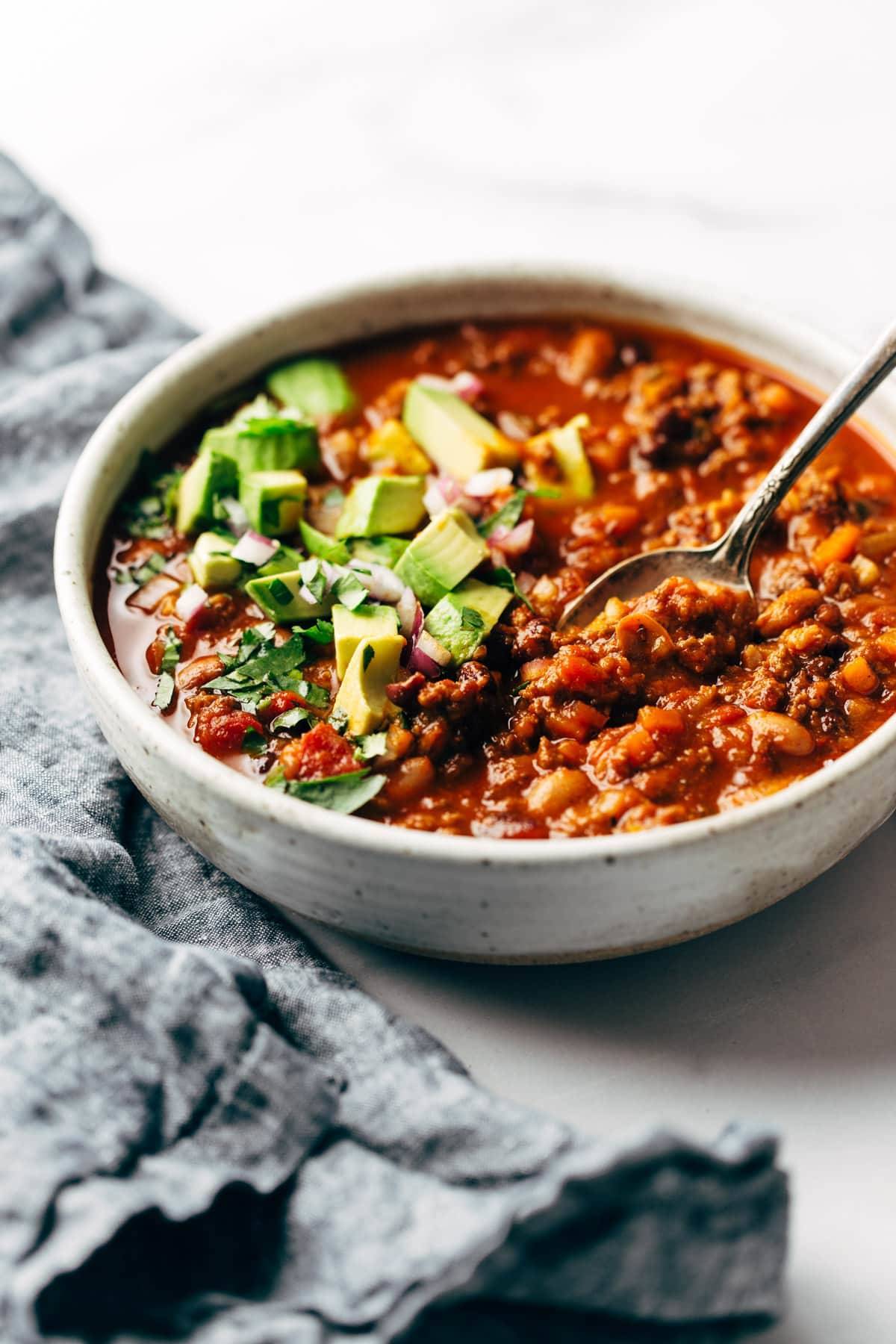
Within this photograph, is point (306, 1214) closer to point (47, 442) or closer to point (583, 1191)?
point (583, 1191)

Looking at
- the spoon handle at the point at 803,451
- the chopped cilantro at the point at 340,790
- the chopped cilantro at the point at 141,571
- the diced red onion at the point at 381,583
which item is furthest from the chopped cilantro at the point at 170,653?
the spoon handle at the point at 803,451

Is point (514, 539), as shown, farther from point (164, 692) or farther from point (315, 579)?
point (164, 692)

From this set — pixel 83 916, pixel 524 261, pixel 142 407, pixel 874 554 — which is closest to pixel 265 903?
pixel 83 916

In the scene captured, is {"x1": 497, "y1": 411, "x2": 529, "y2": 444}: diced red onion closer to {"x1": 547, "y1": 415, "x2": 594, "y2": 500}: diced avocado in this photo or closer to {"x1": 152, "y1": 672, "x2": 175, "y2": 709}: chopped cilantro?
{"x1": 547, "y1": 415, "x2": 594, "y2": 500}: diced avocado

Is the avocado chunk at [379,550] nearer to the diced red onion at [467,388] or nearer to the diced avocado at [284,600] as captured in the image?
the diced avocado at [284,600]

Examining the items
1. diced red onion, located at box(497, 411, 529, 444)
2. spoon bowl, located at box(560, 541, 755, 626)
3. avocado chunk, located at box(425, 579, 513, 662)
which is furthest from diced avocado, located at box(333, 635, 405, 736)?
diced red onion, located at box(497, 411, 529, 444)

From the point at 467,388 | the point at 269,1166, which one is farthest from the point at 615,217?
the point at 269,1166
